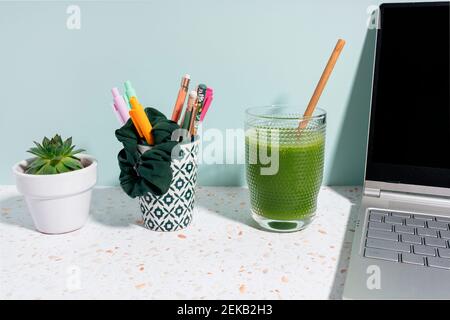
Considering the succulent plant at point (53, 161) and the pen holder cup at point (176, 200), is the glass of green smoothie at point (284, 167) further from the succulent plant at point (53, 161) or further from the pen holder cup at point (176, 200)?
the succulent plant at point (53, 161)

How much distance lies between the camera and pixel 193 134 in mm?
604

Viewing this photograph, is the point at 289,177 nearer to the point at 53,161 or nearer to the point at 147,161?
the point at 147,161

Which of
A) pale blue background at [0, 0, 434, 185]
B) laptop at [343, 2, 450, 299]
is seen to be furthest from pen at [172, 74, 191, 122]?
laptop at [343, 2, 450, 299]

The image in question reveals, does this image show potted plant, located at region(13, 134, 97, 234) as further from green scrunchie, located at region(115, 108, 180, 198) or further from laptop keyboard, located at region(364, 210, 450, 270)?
laptop keyboard, located at region(364, 210, 450, 270)

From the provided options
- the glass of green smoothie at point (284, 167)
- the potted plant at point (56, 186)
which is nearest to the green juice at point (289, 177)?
the glass of green smoothie at point (284, 167)

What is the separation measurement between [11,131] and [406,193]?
2.04 ft

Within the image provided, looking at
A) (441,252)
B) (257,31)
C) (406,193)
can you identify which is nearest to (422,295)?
(441,252)

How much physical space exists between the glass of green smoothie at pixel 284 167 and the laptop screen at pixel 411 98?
0.10 m

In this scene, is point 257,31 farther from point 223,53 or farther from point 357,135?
point 357,135

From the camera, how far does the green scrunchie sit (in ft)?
1.82

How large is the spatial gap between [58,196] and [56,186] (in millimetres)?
14

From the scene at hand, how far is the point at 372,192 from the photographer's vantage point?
647 millimetres

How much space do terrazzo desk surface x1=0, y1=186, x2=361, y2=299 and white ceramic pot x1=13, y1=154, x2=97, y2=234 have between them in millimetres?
17

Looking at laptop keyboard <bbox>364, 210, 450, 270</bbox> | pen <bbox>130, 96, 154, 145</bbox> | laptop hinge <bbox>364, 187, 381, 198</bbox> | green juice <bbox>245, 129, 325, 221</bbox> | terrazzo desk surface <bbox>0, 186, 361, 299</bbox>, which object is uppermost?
pen <bbox>130, 96, 154, 145</bbox>
